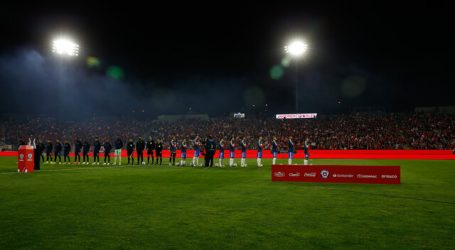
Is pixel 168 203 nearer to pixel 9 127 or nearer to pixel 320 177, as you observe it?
pixel 320 177

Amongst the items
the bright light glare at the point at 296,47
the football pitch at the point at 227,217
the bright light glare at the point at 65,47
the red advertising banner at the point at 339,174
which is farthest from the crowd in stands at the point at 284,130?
the football pitch at the point at 227,217

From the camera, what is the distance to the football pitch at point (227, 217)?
20.5ft

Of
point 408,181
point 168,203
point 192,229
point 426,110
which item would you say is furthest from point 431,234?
point 426,110

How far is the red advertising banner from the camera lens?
47.8 ft

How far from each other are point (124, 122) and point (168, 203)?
197ft

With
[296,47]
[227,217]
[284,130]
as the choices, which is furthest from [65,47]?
[227,217]

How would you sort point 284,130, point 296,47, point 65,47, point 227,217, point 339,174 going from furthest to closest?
point 284,130 → point 296,47 → point 65,47 → point 339,174 → point 227,217

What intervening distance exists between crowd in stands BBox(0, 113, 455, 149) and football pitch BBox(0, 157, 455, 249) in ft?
112

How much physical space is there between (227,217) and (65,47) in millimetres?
42589

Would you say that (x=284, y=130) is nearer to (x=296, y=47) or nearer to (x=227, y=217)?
(x=296, y=47)

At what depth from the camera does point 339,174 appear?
15.0 meters

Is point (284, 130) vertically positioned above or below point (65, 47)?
below

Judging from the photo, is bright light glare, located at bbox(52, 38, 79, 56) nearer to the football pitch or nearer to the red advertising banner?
the football pitch

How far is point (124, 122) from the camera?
222ft
